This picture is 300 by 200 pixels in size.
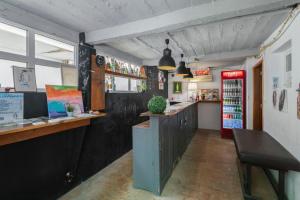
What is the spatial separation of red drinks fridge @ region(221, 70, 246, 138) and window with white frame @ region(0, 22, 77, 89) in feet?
14.9

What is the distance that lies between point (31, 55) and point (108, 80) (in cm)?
157

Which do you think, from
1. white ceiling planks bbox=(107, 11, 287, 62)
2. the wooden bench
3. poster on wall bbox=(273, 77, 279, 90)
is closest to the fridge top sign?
white ceiling planks bbox=(107, 11, 287, 62)

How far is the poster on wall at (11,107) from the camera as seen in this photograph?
166 centimetres

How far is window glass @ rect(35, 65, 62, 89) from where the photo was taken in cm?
225

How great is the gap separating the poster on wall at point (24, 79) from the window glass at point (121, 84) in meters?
1.97

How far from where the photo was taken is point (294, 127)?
1.97 meters

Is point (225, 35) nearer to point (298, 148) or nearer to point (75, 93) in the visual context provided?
point (298, 148)

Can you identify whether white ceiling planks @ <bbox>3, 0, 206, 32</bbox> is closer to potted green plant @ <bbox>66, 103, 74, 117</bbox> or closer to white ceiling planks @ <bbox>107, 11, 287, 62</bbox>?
white ceiling planks @ <bbox>107, 11, 287, 62</bbox>

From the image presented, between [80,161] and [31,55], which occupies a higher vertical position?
[31,55]

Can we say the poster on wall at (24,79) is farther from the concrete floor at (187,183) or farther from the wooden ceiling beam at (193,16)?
the concrete floor at (187,183)

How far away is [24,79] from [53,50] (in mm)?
832

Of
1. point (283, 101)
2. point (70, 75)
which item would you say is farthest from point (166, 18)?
point (283, 101)

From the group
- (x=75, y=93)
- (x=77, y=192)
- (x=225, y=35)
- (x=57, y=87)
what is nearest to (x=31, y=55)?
(x=57, y=87)

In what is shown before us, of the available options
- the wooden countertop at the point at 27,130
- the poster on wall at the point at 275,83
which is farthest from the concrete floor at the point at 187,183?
the poster on wall at the point at 275,83
